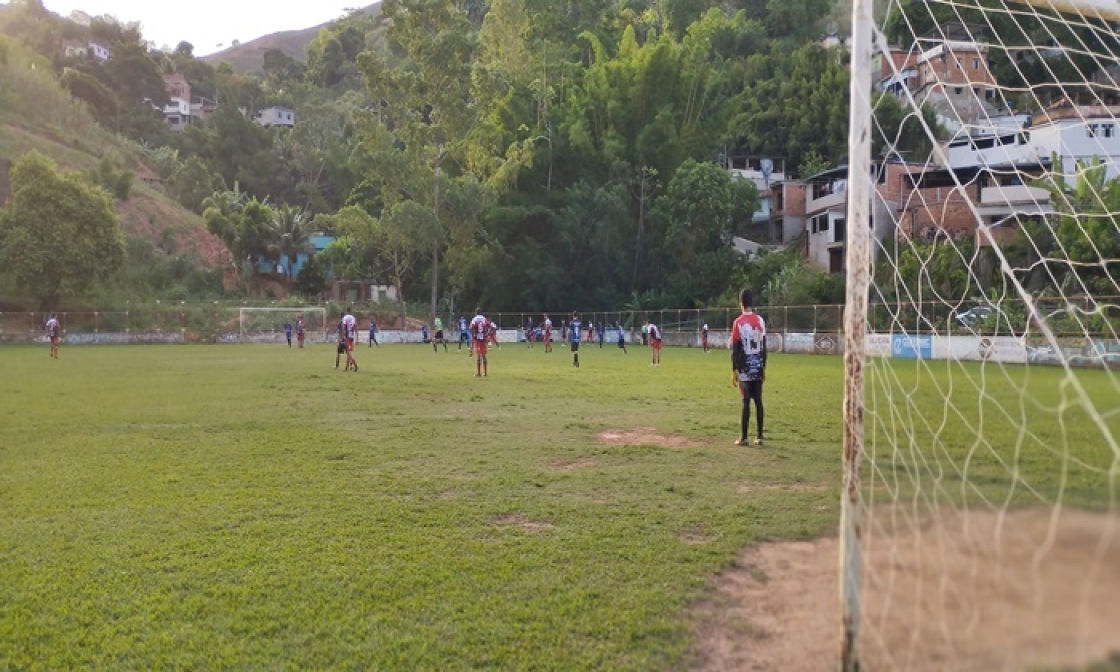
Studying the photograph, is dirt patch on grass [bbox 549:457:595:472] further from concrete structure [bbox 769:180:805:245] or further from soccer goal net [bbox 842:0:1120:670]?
concrete structure [bbox 769:180:805:245]

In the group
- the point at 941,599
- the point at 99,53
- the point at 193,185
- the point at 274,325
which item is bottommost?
the point at 941,599

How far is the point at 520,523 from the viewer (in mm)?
5914

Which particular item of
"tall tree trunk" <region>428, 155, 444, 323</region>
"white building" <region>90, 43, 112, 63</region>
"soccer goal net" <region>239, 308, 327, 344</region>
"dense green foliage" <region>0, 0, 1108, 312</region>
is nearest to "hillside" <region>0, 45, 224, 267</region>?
"dense green foliage" <region>0, 0, 1108, 312</region>

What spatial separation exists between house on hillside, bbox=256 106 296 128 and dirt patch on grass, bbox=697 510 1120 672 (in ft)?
339

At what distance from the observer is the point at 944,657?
99.0 inches

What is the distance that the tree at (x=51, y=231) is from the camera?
41.5 metres

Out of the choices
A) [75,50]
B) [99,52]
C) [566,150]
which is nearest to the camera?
[566,150]

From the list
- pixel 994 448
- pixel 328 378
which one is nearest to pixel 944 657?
pixel 994 448

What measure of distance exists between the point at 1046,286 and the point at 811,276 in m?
24.9

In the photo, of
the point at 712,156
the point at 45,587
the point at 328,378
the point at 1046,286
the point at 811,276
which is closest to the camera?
the point at 45,587

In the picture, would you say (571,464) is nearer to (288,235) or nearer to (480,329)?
(480,329)

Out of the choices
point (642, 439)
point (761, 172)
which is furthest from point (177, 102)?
point (642, 439)

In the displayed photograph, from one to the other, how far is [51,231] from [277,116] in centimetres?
6313

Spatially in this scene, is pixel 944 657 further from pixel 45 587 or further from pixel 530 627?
pixel 45 587
